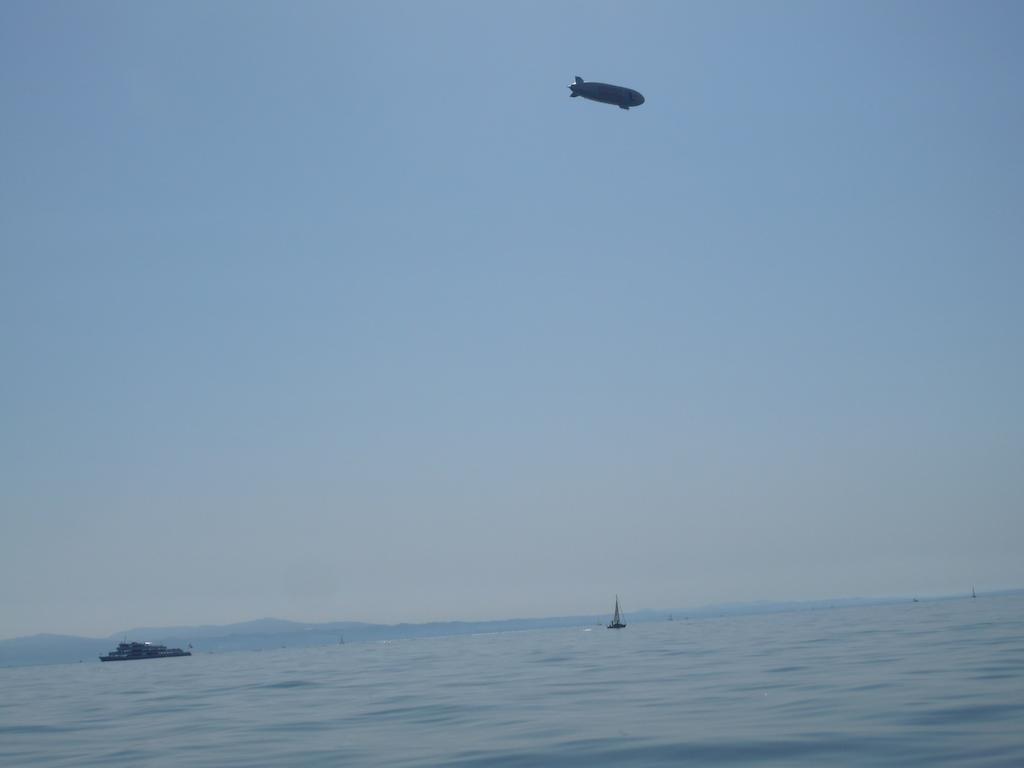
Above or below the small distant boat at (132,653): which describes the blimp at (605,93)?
above

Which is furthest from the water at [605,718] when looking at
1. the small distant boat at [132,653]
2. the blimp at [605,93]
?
the small distant boat at [132,653]

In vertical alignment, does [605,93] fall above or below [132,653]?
above

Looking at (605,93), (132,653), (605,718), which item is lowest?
(132,653)

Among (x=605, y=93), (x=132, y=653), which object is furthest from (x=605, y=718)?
(x=132, y=653)

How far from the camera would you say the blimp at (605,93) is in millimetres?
84750

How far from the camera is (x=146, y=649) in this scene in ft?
626

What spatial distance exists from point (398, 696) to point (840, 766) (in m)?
29.7

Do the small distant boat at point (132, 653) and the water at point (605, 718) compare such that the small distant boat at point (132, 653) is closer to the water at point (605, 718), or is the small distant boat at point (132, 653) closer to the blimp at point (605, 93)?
the water at point (605, 718)

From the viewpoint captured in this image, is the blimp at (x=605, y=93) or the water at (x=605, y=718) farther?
the blimp at (x=605, y=93)

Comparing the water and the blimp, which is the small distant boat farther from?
the blimp

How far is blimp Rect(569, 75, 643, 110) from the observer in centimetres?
8475

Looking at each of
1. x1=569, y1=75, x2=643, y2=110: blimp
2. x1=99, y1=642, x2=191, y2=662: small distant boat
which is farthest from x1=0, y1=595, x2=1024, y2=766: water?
x1=99, y1=642, x2=191, y2=662: small distant boat

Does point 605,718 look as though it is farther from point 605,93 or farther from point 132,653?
point 132,653

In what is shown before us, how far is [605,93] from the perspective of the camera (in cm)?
8544
